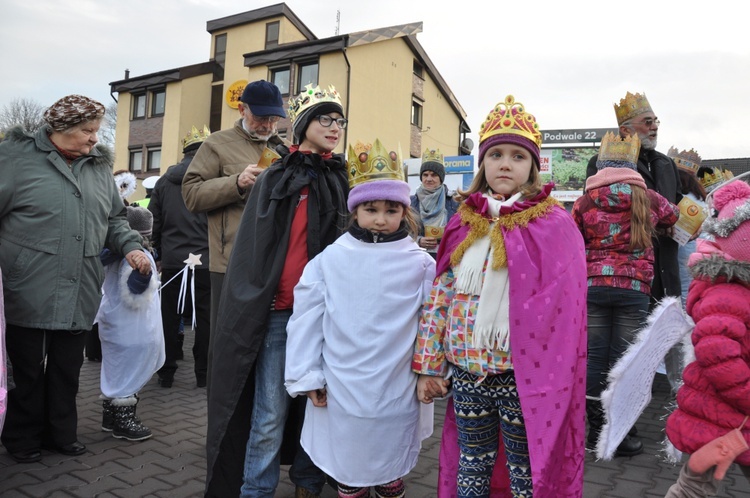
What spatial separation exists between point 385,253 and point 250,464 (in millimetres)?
1176

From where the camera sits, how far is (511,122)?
2.36m

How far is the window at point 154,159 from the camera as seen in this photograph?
91.4 ft

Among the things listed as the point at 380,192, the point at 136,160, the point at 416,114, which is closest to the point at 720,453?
the point at 380,192

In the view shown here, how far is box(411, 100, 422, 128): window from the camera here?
26.8 m

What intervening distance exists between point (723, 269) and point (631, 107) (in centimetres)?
272

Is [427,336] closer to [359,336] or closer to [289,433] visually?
[359,336]

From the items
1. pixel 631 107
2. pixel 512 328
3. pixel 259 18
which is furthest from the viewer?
pixel 259 18

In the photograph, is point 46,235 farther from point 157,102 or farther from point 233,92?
point 157,102

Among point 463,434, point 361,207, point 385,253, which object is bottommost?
point 463,434

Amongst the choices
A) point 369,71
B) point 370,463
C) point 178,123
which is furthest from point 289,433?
point 178,123

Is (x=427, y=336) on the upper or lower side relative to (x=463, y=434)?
upper

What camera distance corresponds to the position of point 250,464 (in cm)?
271

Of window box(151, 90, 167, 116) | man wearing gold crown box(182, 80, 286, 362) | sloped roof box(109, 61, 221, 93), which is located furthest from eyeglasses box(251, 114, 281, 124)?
window box(151, 90, 167, 116)

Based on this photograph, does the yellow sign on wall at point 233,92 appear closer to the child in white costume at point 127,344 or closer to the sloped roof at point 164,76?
the sloped roof at point 164,76
